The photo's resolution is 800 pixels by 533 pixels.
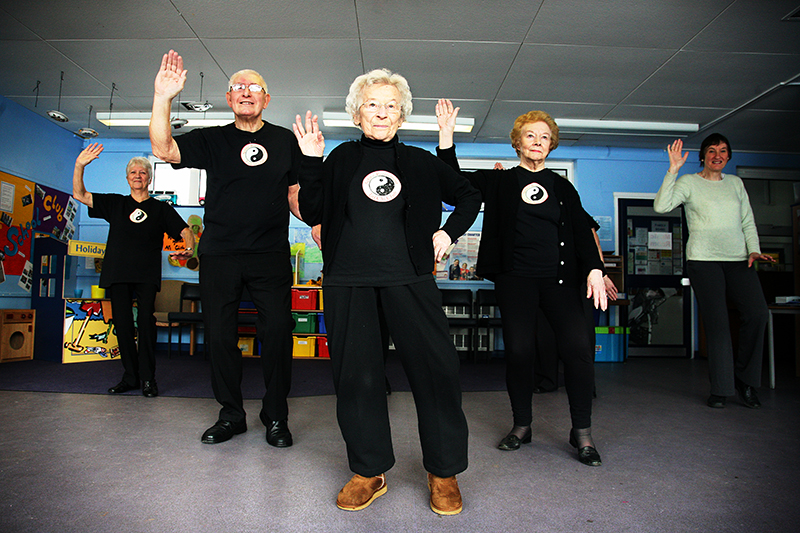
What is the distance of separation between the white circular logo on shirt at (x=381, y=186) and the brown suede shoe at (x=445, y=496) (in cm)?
92

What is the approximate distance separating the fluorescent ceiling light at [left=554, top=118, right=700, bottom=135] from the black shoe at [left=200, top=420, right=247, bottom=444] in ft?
17.2

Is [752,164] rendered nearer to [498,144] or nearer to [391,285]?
[498,144]

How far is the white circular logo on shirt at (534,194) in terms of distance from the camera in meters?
2.23

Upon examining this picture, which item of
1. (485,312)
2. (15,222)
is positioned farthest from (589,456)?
(15,222)

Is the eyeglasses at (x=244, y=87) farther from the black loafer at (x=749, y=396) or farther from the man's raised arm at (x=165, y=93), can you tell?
the black loafer at (x=749, y=396)

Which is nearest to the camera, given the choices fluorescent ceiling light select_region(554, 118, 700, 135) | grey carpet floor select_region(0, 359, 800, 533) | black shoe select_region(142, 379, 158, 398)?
grey carpet floor select_region(0, 359, 800, 533)

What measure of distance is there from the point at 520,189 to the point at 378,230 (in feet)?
3.17

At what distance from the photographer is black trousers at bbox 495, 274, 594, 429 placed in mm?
2066

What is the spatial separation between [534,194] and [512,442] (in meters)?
1.14

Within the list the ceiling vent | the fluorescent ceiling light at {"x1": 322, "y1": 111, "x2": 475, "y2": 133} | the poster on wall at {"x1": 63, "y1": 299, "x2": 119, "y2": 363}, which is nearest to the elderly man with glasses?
the poster on wall at {"x1": 63, "y1": 299, "x2": 119, "y2": 363}

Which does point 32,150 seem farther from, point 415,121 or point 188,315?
point 415,121

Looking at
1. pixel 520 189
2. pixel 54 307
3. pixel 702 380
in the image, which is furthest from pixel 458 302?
pixel 54 307

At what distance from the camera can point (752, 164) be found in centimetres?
720

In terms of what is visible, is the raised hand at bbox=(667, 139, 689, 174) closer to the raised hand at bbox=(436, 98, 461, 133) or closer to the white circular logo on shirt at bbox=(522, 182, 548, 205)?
the white circular logo on shirt at bbox=(522, 182, 548, 205)
